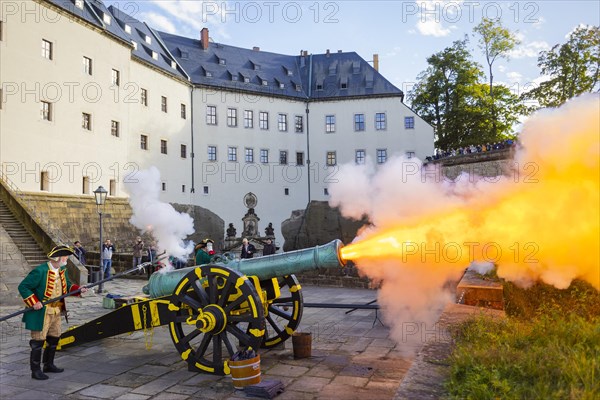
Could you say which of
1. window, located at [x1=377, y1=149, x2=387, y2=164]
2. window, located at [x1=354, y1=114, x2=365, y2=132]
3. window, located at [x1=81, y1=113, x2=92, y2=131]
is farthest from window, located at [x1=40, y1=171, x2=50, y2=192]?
window, located at [x1=377, y1=149, x2=387, y2=164]

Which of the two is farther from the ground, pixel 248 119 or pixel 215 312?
pixel 248 119

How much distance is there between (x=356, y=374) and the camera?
5867 mm

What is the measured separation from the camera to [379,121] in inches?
1662

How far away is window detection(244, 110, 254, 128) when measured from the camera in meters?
41.2

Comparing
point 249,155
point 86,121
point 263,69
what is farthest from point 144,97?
point 263,69

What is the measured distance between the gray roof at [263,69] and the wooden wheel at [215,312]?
3308 centimetres

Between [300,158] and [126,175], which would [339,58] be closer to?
[300,158]

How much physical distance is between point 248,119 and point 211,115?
337cm

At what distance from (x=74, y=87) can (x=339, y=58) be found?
1073 inches

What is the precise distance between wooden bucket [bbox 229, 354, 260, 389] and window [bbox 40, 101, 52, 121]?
78.8 ft

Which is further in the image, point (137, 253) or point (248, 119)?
point (248, 119)

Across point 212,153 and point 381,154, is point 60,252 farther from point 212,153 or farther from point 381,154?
point 381,154

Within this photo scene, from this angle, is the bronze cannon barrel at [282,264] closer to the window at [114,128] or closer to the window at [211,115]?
the window at [114,128]

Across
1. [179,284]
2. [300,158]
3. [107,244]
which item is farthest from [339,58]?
[179,284]
